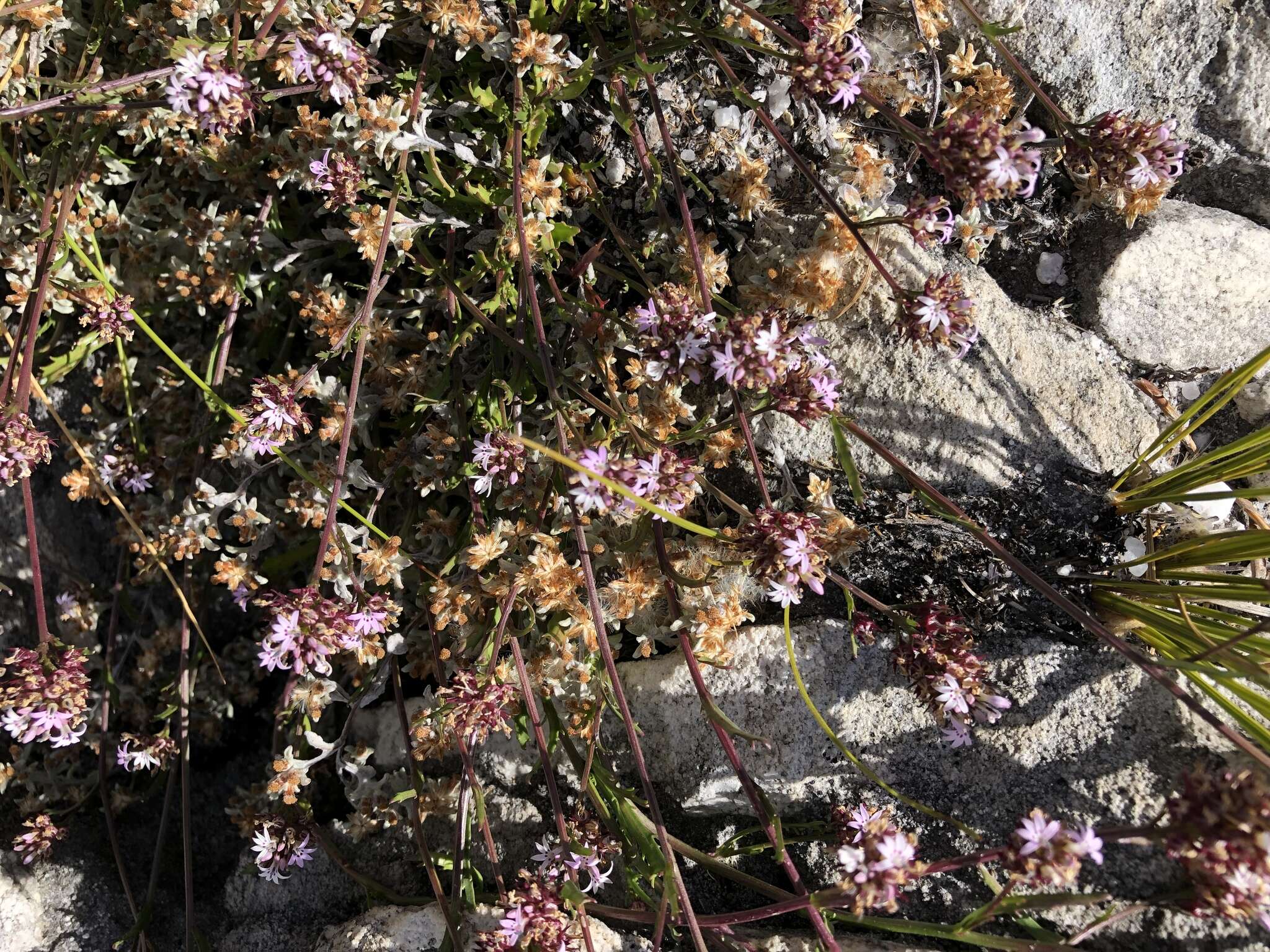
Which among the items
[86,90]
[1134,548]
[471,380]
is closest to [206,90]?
[86,90]

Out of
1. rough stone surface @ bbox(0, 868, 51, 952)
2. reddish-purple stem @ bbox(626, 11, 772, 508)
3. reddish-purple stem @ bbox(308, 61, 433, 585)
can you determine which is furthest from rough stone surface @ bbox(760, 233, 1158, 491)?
rough stone surface @ bbox(0, 868, 51, 952)

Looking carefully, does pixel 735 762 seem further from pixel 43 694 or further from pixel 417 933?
pixel 43 694

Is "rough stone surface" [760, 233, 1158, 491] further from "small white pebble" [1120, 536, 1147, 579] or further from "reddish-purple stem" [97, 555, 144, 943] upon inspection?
"reddish-purple stem" [97, 555, 144, 943]

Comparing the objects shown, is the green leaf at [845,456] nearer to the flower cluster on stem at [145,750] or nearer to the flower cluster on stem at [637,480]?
the flower cluster on stem at [637,480]

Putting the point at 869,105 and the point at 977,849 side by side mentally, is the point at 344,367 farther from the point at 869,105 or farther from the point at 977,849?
the point at 977,849

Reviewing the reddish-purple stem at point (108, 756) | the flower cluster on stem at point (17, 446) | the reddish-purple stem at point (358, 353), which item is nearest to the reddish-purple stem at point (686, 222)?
the reddish-purple stem at point (358, 353)

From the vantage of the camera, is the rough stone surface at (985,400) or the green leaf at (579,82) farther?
the rough stone surface at (985,400)
